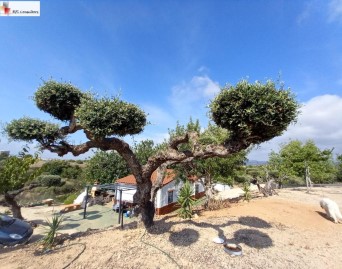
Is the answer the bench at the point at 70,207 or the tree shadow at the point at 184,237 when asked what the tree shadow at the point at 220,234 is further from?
the bench at the point at 70,207

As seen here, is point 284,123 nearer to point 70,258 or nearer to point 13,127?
point 70,258

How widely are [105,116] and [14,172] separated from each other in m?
14.3

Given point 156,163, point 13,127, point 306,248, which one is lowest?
point 306,248

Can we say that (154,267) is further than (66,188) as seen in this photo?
No

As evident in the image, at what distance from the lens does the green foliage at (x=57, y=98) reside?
32.3 ft

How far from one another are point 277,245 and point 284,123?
208 inches

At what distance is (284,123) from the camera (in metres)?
7.46

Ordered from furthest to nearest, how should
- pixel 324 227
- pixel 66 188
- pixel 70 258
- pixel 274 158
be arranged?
1. pixel 66 188
2. pixel 274 158
3. pixel 324 227
4. pixel 70 258

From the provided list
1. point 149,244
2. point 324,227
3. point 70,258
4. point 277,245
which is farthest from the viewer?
point 324,227

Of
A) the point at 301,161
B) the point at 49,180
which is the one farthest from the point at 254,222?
the point at 49,180

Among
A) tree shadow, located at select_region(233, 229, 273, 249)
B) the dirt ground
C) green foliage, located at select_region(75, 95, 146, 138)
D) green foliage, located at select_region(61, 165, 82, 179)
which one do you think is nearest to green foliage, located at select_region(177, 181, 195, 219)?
the dirt ground

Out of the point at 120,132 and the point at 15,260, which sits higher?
the point at 120,132

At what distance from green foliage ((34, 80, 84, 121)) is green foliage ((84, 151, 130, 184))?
86.3 feet

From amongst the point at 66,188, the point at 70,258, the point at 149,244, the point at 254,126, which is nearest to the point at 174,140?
the point at 254,126
